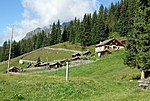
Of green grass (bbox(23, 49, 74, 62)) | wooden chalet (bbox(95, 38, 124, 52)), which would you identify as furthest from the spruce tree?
green grass (bbox(23, 49, 74, 62))

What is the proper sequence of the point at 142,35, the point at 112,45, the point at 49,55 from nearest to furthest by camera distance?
the point at 142,35, the point at 112,45, the point at 49,55

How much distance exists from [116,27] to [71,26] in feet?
166

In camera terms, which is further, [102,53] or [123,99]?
[102,53]

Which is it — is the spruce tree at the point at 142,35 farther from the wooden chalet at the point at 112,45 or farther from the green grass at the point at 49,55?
the green grass at the point at 49,55

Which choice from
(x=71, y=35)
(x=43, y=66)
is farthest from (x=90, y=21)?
(x=43, y=66)

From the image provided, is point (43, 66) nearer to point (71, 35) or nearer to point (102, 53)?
point (102, 53)

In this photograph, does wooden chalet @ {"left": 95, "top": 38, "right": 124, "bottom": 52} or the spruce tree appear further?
wooden chalet @ {"left": 95, "top": 38, "right": 124, "bottom": 52}

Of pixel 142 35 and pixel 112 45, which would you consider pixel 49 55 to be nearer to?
pixel 112 45

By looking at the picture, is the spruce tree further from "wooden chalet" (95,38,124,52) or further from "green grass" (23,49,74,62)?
"green grass" (23,49,74,62)

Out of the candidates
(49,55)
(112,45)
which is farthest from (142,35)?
(49,55)

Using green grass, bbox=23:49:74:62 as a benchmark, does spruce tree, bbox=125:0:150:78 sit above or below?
below

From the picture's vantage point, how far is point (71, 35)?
7421 inches

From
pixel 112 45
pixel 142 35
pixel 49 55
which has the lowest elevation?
pixel 142 35

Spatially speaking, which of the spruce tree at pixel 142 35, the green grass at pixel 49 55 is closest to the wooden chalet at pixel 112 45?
the green grass at pixel 49 55
